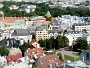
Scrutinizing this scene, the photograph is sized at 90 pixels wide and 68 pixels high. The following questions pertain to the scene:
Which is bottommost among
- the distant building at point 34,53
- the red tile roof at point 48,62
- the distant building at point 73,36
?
the distant building at point 73,36

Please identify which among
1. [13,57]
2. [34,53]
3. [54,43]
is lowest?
[54,43]

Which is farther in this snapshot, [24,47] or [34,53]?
[24,47]

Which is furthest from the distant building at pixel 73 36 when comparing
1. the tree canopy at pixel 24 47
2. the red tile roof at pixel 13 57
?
the red tile roof at pixel 13 57

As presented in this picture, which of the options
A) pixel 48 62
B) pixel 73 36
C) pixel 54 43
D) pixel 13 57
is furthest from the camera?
pixel 73 36

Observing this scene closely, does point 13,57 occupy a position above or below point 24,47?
above

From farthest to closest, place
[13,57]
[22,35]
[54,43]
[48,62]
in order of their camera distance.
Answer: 1. [22,35]
2. [54,43]
3. [13,57]
4. [48,62]

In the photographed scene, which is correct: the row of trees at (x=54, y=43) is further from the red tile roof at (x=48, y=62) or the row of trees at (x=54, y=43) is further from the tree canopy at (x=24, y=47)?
the red tile roof at (x=48, y=62)

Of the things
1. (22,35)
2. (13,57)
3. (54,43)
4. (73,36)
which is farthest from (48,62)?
(73,36)

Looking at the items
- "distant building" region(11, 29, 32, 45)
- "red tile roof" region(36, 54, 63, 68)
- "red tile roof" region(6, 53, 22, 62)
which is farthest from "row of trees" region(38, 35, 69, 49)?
"red tile roof" region(36, 54, 63, 68)

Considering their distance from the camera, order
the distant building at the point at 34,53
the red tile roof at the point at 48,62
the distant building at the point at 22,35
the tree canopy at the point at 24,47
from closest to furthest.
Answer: the red tile roof at the point at 48,62, the distant building at the point at 34,53, the tree canopy at the point at 24,47, the distant building at the point at 22,35

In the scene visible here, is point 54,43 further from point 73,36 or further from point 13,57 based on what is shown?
point 13,57

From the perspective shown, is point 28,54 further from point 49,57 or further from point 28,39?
point 28,39
